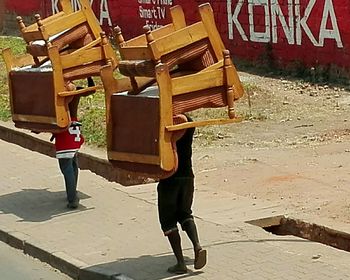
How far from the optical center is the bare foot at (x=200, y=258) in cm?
784

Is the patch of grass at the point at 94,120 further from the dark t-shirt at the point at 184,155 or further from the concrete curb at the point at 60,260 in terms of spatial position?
the dark t-shirt at the point at 184,155

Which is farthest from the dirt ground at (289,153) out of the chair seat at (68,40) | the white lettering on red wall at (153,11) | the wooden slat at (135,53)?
the white lettering on red wall at (153,11)

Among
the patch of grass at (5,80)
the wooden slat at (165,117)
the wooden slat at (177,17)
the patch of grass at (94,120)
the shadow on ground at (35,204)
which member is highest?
the wooden slat at (177,17)

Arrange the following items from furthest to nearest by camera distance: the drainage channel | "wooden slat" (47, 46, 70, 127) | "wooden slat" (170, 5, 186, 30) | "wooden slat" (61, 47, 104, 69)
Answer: "wooden slat" (61, 47, 104, 69) < "wooden slat" (47, 46, 70, 127) < the drainage channel < "wooden slat" (170, 5, 186, 30)

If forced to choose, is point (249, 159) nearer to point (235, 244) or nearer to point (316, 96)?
point (235, 244)

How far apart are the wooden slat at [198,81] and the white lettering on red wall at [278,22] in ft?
36.1

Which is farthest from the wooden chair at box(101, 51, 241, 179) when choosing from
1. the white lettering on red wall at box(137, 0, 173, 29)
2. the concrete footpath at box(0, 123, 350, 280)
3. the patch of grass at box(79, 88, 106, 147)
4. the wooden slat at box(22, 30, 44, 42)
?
the white lettering on red wall at box(137, 0, 173, 29)

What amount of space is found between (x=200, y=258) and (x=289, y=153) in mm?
5294

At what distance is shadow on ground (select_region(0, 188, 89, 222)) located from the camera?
1041 centimetres

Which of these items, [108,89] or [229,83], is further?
[108,89]

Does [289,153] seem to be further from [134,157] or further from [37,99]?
[134,157]

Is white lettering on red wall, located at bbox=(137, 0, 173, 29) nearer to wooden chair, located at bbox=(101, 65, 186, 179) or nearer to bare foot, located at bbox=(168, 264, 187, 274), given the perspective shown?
wooden chair, located at bbox=(101, 65, 186, 179)

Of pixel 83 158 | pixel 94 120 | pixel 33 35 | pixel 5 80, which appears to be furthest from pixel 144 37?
pixel 5 80

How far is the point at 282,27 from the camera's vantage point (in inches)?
786
